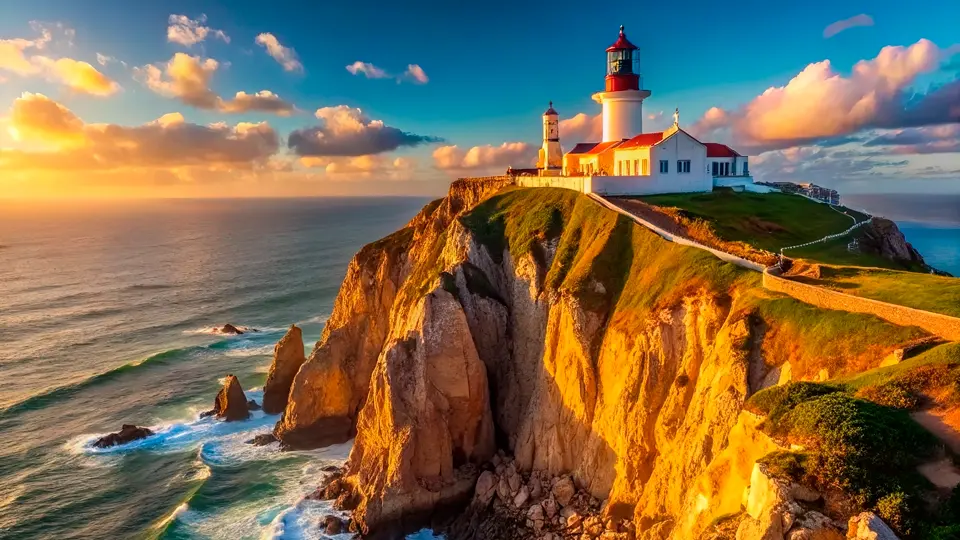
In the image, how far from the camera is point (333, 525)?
37.2 m

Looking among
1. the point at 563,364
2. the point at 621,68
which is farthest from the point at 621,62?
the point at 563,364

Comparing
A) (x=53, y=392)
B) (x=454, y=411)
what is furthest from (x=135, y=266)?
(x=454, y=411)

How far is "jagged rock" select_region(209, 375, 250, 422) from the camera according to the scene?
54594 mm

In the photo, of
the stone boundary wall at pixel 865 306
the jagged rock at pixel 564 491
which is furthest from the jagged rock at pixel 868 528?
the jagged rock at pixel 564 491

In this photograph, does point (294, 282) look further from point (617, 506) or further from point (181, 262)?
point (617, 506)

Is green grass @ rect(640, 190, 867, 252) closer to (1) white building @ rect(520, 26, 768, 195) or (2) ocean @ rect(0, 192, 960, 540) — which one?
(1) white building @ rect(520, 26, 768, 195)

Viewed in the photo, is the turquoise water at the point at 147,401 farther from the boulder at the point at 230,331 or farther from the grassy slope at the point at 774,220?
the grassy slope at the point at 774,220

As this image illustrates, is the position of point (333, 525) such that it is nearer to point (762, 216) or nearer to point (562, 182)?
point (562, 182)

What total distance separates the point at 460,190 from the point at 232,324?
40.3 metres

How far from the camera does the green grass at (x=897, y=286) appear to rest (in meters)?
26.9

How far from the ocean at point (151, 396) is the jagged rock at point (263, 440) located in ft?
2.16

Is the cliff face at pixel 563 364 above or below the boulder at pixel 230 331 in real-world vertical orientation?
above

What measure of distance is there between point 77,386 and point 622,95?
215 ft

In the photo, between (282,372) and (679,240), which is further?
(282,372)
